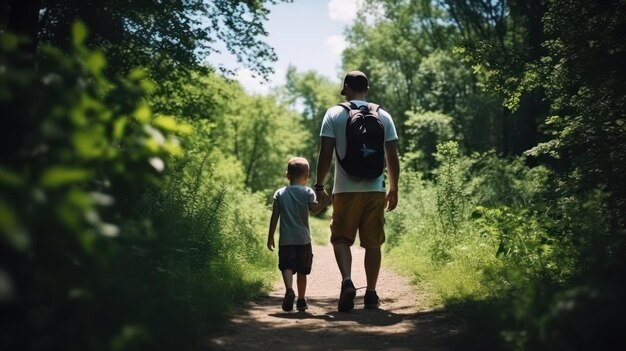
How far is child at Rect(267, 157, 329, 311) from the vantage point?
5.84 m

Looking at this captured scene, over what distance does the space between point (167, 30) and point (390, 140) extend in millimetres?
6650

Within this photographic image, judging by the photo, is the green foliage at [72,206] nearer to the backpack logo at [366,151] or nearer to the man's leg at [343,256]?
the man's leg at [343,256]

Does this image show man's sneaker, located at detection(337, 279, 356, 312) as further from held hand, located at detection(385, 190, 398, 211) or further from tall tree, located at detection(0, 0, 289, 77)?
tall tree, located at detection(0, 0, 289, 77)

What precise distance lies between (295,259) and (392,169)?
158 centimetres

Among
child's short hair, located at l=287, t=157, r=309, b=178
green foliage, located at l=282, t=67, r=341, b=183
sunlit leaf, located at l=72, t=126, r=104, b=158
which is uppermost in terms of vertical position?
green foliage, located at l=282, t=67, r=341, b=183

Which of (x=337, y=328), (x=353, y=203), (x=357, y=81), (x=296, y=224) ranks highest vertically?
(x=357, y=81)

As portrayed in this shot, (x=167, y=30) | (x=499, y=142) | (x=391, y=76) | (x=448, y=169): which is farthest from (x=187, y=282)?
(x=391, y=76)

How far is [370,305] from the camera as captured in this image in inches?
222

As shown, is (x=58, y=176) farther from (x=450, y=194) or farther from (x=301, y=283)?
(x=450, y=194)

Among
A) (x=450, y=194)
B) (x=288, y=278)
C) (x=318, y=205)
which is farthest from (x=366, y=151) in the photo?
(x=450, y=194)

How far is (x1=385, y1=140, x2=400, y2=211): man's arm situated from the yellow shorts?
0.18 metres

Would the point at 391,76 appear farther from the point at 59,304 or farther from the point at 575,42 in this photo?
the point at 59,304

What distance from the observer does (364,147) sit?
557 centimetres

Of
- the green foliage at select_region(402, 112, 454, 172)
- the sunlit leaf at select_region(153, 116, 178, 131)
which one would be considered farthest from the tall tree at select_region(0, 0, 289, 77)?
the green foliage at select_region(402, 112, 454, 172)
